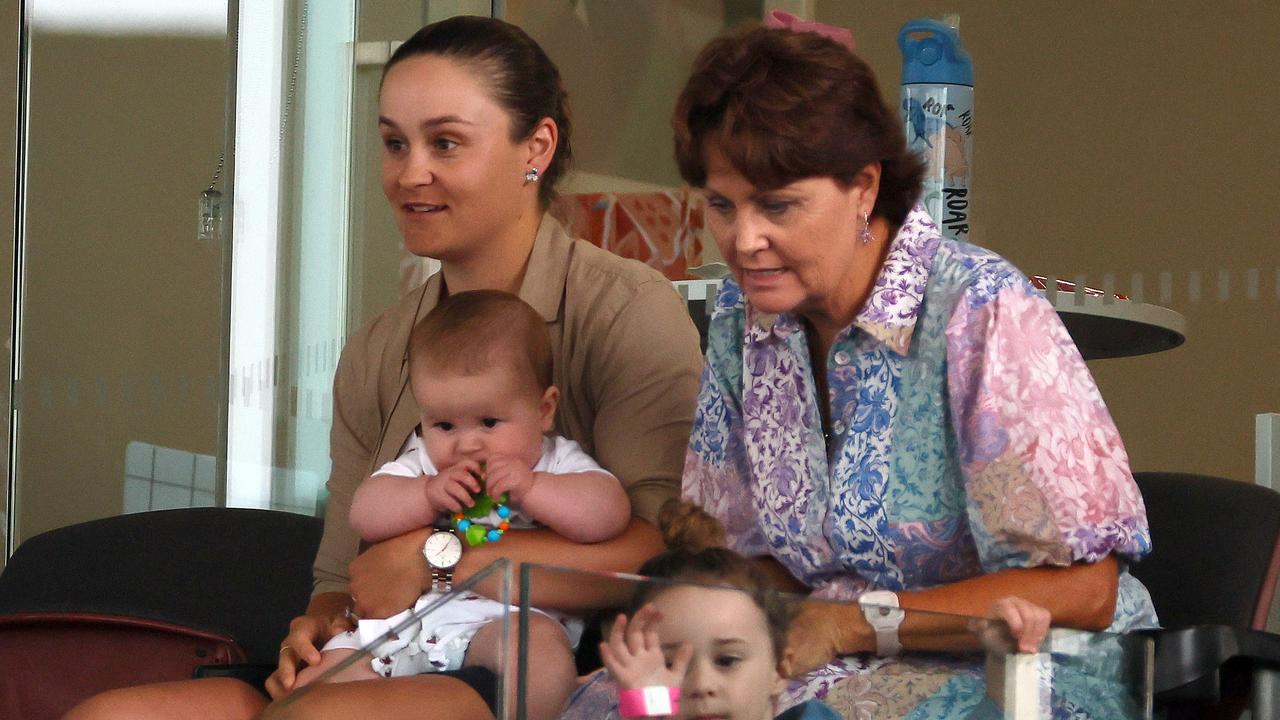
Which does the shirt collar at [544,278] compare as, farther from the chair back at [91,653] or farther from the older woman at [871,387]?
the chair back at [91,653]

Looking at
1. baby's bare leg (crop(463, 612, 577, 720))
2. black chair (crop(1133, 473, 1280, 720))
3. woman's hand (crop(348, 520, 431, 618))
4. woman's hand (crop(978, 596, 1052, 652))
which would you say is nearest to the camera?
baby's bare leg (crop(463, 612, 577, 720))

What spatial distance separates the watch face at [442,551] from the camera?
163cm

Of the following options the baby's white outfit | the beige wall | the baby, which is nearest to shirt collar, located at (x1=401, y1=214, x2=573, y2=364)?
the baby

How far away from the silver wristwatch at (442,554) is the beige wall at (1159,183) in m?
1.79

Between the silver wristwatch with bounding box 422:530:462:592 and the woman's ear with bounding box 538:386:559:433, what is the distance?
0.20 metres

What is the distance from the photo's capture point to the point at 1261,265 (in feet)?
9.62

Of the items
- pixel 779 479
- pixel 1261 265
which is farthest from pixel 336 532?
pixel 1261 265

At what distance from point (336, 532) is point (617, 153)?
2.03 meters

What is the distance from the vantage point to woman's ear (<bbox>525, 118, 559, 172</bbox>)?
200 centimetres

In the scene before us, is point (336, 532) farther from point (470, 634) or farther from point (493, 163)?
point (470, 634)

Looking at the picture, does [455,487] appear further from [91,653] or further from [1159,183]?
[1159,183]

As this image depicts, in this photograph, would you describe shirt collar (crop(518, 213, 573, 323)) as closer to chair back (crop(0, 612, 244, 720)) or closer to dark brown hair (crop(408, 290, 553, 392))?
dark brown hair (crop(408, 290, 553, 392))

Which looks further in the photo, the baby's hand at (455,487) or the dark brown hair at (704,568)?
the baby's hand at (455,487)

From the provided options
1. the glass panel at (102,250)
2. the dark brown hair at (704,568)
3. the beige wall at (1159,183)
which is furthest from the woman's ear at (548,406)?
the glass panel at (102,250)
